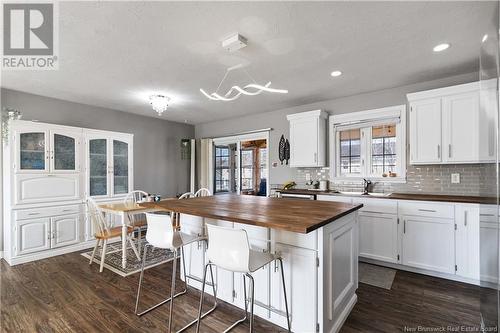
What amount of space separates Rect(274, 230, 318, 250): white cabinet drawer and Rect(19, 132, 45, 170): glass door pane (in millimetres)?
3647

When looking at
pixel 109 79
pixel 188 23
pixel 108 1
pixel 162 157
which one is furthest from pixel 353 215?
pixel 162 157

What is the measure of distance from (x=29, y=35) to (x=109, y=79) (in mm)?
969

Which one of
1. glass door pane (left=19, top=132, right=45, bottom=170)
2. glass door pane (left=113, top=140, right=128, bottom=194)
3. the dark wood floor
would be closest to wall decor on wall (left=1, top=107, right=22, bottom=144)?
glass door pane (left=19, top=132, right=45, bottom=170)

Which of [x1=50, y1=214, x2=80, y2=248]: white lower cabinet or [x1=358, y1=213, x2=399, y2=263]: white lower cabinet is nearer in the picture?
Result: [x1=358, y1=213, x2=399, y2=263]: white lower cabinet

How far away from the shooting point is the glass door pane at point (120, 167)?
4344 mm

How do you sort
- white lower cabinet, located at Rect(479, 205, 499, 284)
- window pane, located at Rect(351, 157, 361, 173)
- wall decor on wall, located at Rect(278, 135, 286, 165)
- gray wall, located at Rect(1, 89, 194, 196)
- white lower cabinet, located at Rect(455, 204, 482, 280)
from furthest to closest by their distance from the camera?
wall decor on wall, located at Rect(278, 135, 286, 165)
window pane, located at Rect(351, 157, 361, 173)
gray wall, located at Rect(1, 89, 194, 196)
white lower cabinet, located at Rect(455, 204, 482, 280)
white lower cabinet, located at Rect(479, 205, 499, 284)

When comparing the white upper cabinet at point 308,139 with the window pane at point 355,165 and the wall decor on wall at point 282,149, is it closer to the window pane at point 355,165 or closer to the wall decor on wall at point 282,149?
the wall decor on wall at point 282,149

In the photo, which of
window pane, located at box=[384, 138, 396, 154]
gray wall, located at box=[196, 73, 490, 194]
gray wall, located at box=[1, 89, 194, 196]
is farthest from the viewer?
gray wall, located at box=[1, 89, 194, 196]

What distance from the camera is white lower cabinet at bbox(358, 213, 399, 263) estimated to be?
3012 millimetres

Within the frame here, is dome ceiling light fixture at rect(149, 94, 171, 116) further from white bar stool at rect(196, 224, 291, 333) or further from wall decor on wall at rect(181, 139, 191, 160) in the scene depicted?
white bar stool at rect(196, 224, 291, 333)

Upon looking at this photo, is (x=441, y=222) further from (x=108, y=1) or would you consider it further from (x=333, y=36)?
(x=108, y=1)

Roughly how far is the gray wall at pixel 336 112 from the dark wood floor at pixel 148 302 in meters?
1.26

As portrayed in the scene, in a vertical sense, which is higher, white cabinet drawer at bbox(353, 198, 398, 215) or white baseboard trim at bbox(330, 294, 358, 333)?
white cabinet drawer at bbox(353, 198, 398, 215)

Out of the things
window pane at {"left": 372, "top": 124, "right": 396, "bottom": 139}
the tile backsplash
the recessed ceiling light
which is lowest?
the tile backsplash
